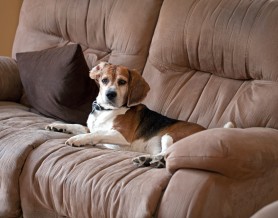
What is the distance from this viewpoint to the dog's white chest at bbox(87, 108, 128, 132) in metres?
2.68

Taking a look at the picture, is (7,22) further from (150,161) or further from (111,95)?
(150,161)

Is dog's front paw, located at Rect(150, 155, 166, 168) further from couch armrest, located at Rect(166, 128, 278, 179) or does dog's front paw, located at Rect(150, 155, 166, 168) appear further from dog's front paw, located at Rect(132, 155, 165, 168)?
couch armrest, located at Rect(166, 128, 278, 179)

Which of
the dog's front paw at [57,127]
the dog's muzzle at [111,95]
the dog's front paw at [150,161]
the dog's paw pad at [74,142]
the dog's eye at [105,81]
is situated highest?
the dog's eye at [105,81]

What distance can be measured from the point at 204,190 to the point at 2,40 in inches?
124

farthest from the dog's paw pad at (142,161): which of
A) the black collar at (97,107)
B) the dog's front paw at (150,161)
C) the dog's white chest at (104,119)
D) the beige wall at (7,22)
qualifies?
the beige wall at (7,22)

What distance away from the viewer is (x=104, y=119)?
8.86 ft

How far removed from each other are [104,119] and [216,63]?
65cm

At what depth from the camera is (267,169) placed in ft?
6.52

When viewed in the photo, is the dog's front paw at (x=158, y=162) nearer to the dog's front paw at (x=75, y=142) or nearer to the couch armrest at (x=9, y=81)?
the dog's front paw at (x=75, y=142)

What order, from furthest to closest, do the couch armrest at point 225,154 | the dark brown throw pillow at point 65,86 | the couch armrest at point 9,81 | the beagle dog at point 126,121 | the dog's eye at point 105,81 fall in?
the couch armrest at point 9,81 < the dark brown throw pillow at point 65,86 < the dog's eye at point 105,81 < the beagle dog at point 126,121 < the couch armrest at point 225,154

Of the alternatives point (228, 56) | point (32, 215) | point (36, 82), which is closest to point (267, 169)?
point (228, 56)

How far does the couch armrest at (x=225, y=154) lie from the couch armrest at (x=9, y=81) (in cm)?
172

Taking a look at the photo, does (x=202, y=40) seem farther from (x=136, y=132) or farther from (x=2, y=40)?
(x=2, y=40)

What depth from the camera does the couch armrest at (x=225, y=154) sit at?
182cm
